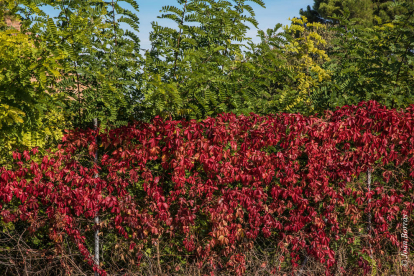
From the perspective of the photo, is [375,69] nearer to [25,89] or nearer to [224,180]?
[224,180]

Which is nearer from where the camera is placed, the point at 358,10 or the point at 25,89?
the point at 25,89

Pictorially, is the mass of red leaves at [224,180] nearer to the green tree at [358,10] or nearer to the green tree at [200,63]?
the green tree at [200,63]

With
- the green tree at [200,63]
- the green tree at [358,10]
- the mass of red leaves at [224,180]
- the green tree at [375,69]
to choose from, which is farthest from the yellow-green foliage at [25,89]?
the green tree at [358,10]

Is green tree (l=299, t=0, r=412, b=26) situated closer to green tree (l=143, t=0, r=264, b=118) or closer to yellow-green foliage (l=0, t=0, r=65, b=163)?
green tree (l=143, t=0, r=264, b=118)

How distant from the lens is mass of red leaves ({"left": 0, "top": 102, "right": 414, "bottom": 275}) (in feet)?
13.1

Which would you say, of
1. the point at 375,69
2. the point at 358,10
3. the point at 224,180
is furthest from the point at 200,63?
the point at 358,10

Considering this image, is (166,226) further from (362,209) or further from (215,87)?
(362,209)

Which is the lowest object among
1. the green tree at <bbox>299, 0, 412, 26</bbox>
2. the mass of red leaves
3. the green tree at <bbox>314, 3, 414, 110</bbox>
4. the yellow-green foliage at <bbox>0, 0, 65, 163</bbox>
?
the mass of red leaves

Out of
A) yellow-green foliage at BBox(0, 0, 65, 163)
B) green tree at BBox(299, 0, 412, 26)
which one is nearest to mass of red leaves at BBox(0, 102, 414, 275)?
yellow-green foliage at BBox(0, 0, 65, 163)

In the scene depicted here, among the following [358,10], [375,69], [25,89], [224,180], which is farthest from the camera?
[358,10]

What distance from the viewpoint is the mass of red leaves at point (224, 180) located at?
13.1 feet

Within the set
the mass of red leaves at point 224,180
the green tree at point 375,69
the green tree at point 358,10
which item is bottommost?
the mass of red leaves at point 224,180

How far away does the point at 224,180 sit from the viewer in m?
4.09

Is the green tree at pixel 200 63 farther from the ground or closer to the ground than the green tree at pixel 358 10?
closer to the ground
